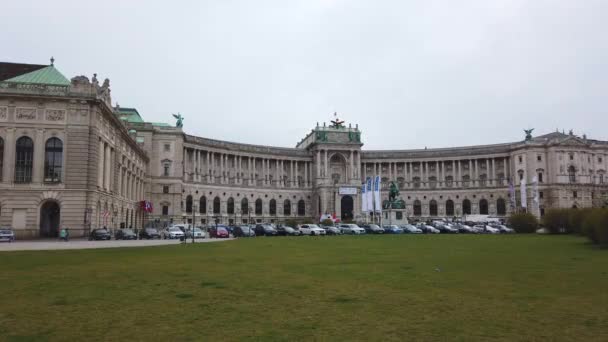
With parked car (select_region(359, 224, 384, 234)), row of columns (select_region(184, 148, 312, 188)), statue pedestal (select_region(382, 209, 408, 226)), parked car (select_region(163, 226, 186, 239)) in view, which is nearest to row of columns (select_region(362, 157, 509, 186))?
row of columns (select_region(184, 148, 312, 188))

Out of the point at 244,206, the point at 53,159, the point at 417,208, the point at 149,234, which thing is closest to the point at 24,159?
the point at 53,159

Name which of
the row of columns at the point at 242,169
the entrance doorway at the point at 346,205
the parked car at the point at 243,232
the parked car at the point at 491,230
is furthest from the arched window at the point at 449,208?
the parked car at the point at 243,232

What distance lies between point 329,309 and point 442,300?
3.44 m

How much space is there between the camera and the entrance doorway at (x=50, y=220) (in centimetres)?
5459

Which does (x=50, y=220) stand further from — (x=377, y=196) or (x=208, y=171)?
(x=208, y=171)

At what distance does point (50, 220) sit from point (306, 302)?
51445mm

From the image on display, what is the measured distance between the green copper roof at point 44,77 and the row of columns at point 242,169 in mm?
52844

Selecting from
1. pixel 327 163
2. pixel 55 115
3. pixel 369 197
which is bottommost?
pixel 369 197

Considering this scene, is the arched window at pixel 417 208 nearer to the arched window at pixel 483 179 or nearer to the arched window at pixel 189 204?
the arched window at pixel 483 179

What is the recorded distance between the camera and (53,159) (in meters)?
51.4

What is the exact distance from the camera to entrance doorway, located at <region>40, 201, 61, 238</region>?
54594 millimetres

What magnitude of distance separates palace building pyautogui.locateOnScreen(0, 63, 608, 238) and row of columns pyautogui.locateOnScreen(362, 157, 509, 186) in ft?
0.90

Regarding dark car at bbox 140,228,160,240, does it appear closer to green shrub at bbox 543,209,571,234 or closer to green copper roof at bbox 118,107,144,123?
green copper roof at bbox 118,107,144,123

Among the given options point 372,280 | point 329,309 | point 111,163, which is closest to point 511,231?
point 111,163
